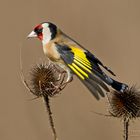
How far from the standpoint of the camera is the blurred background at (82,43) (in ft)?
29.9

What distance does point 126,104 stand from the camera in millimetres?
6520

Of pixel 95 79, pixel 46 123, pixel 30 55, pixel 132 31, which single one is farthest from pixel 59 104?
pixel 95 79

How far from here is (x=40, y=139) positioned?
8953mm

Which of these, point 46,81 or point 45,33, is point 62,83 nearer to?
point 46,81

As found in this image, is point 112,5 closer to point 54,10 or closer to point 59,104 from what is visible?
point 54,10

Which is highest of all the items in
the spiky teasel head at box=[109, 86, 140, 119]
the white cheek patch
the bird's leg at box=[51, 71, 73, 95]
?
the white cheek patch

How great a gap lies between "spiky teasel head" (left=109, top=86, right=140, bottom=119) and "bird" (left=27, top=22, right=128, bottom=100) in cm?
13

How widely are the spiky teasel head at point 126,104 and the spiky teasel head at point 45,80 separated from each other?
1.55 ft

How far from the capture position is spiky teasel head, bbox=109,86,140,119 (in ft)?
21.1

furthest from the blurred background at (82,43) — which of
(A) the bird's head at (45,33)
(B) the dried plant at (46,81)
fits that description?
(B) the dried plant at (46,81)

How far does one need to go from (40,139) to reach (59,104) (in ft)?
2.34

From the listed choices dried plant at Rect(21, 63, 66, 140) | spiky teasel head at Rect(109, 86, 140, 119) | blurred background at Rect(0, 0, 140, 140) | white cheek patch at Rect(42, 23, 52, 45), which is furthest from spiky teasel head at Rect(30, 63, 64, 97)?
blurred background at Rect(0, 0, 140, 140)

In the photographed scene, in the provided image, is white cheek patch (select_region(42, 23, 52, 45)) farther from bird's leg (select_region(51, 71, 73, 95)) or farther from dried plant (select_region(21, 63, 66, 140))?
bird's leg (select_region(51, 71, 73, 95))

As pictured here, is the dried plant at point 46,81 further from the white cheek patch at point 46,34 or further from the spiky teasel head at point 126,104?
the spiky teasel head at point 126,104
